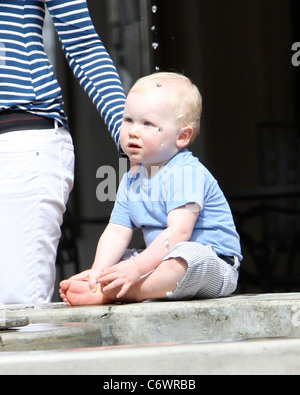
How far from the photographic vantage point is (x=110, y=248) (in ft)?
9.45

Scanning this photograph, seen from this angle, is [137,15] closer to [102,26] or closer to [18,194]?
[102,26]

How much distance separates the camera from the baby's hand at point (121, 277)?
2.58 meters

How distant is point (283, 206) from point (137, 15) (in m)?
1.11

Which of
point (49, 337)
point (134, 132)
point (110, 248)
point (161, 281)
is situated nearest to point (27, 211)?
point (110, 248)

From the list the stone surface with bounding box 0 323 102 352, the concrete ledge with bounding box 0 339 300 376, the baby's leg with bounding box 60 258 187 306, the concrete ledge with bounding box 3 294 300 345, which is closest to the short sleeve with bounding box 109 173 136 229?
the baby's leg with bounding box 60 258 187 306

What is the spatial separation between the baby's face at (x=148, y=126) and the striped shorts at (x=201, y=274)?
12.5 inches

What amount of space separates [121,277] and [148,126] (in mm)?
466

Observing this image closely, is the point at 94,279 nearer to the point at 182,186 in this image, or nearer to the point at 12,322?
the point at 182,186

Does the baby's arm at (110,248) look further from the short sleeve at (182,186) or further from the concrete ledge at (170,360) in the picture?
the concrete ledge at (170,360)

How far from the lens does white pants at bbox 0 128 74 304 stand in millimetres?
2832

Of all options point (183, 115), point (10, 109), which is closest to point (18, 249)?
point (10, 109)

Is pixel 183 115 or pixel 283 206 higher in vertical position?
pixel 183 115

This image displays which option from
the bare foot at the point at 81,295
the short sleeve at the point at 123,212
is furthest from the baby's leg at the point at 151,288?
the short sleeve at the point at 123,212

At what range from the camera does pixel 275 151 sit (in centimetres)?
425
